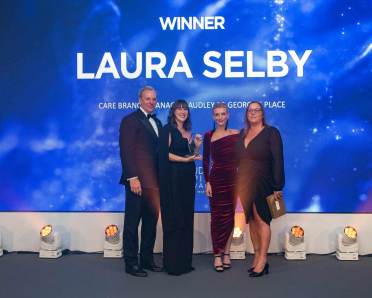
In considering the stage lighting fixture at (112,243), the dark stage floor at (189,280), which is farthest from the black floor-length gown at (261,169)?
the stage lighting fixture at (112,243)

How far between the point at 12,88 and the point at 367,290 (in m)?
3.73

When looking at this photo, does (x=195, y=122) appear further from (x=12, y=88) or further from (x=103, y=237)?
(x=12, y=88)

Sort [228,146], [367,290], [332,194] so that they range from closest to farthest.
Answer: [367,290] < [228,146] < [332,194]

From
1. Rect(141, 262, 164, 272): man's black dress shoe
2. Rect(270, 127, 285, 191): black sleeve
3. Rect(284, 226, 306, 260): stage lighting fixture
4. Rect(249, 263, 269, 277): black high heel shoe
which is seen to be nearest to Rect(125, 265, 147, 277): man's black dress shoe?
Rect(141, 262, 164, 272): man's black dress shoe

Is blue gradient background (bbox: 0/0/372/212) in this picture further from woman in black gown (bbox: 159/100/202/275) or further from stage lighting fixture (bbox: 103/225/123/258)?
woman in black gown (bbox: 159/100/202/275)

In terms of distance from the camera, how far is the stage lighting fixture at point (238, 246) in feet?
15.0

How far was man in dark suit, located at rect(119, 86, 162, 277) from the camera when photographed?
3.99 metres

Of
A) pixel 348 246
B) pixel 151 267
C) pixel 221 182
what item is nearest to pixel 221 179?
pixel 221 182

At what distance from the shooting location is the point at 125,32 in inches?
189

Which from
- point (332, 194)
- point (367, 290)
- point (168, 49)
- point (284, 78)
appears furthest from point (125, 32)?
point (367, 290)

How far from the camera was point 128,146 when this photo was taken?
399cm

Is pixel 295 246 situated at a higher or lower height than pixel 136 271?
higher

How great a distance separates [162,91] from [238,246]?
166 cm

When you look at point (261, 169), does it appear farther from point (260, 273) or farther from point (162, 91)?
point (162, 91)
